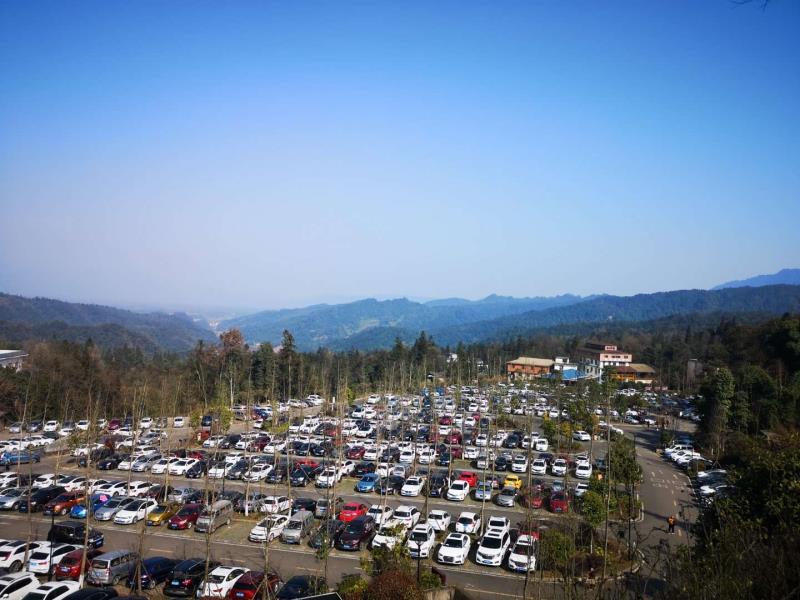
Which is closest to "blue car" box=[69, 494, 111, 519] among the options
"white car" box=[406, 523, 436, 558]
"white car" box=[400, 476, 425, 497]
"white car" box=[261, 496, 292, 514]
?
"white car" box=[261, 496, 292, 514]

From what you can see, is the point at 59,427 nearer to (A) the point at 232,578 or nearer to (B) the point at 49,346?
(B) the point at 49,346

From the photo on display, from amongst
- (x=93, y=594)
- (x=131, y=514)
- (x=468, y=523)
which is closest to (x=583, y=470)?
(x=468, y=523)

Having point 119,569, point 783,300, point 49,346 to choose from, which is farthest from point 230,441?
point 783,300

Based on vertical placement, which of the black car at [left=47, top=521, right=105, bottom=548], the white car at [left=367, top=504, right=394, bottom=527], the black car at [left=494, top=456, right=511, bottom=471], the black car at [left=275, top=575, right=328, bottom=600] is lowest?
the black car at [left=494, top=456, right=511, bottom=471]

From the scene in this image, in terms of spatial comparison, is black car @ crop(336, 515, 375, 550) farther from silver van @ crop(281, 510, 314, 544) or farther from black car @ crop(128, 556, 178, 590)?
black car @ crop(128, 556, 178, 590)

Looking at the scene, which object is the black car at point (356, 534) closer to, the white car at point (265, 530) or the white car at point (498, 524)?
the white car at point (265, 530)

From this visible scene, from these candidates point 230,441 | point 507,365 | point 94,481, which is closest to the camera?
point 94,481
